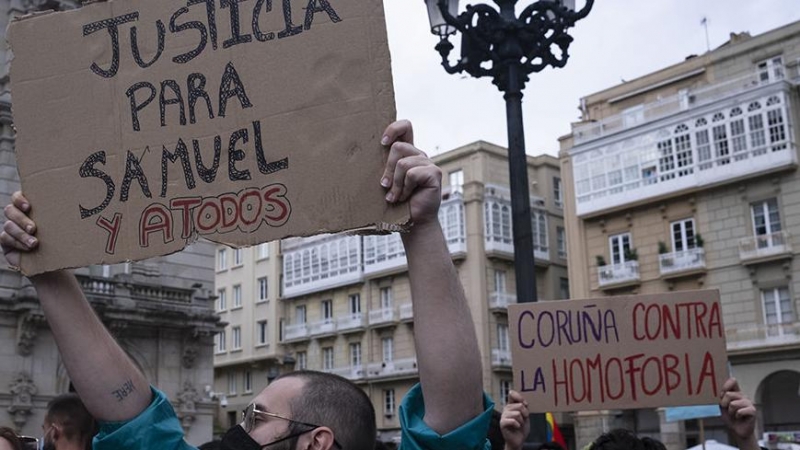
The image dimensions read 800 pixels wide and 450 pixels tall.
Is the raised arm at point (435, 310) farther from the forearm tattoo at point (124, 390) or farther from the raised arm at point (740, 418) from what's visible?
the raised arm at point (740, 418)

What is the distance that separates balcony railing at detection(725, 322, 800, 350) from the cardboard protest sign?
25314mm

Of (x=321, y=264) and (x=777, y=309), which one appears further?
(x=321, y=264)

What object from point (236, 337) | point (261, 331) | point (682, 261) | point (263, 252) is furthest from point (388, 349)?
point (682, 261)

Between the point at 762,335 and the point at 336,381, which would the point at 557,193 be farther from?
the point at 336,381

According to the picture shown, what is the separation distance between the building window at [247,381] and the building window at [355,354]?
7.64 m

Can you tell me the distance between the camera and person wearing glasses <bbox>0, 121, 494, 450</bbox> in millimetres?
2164

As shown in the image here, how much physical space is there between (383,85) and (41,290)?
44.1 inches

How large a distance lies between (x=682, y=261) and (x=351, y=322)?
1759 cm

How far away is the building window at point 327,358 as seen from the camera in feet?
146

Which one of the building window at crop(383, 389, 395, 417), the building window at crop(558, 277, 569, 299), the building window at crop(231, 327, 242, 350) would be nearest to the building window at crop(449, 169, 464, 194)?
the building window at crop(558, 277, 569, 299)

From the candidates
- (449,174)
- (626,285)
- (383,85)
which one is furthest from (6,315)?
(449,174)

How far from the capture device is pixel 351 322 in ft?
142

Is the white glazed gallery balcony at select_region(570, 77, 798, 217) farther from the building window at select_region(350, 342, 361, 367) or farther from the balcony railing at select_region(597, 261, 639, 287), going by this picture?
the building window at select_region(350, 342, 361, 367)

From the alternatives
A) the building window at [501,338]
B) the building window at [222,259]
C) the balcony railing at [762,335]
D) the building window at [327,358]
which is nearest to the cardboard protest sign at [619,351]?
the balcony railing at [762,335]
